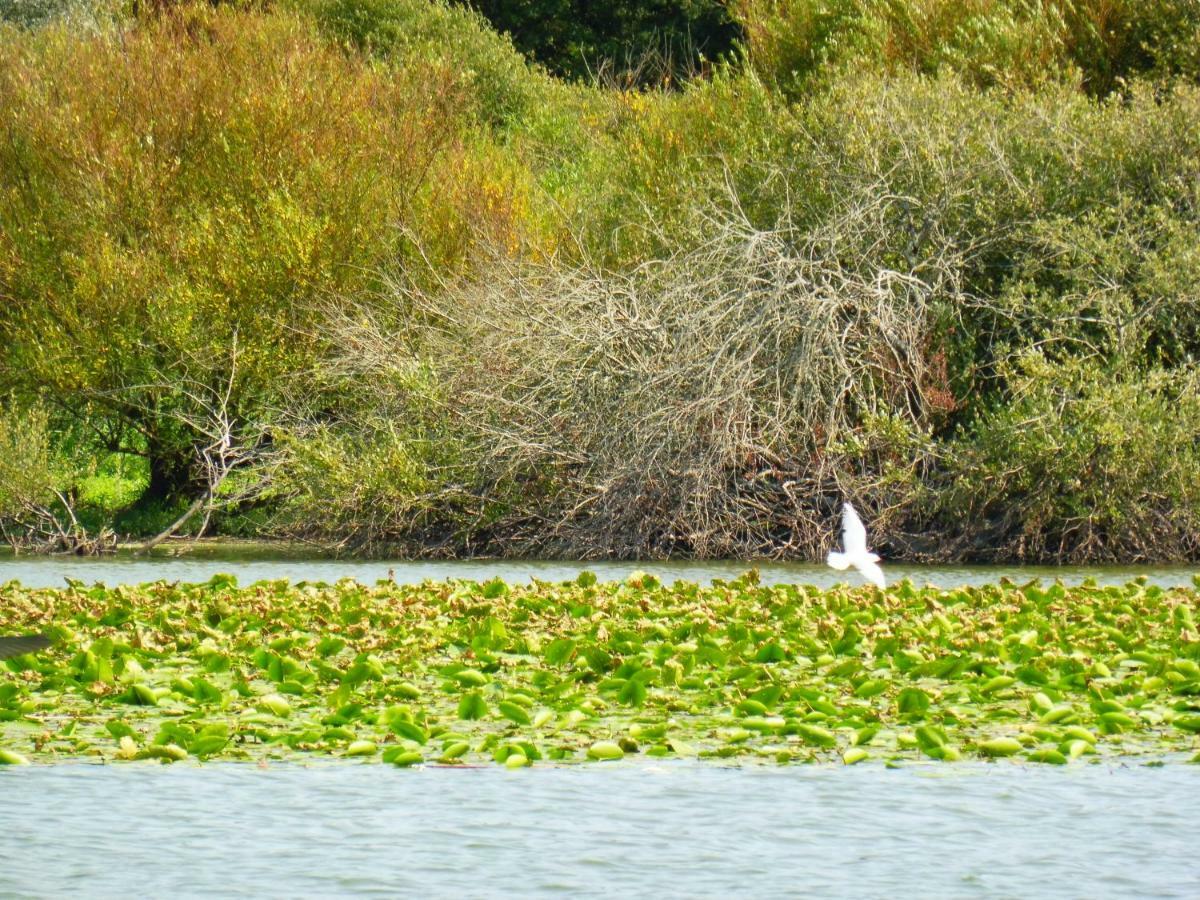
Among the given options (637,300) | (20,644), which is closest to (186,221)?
(637,300)

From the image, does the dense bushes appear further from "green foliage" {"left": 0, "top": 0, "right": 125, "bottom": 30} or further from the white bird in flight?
"green foliage" {"left": 0, "top": 0, "right": 125, "bottom": 30}

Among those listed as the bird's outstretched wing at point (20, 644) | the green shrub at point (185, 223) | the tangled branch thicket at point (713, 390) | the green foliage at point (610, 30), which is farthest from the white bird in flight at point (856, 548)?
the green foliage at point (610, 30)

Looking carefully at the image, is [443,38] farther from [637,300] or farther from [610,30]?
[637,300]

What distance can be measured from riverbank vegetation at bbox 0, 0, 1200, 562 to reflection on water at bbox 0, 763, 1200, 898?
10.2m

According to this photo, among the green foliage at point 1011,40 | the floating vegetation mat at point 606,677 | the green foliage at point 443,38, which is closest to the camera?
the floating vegetation mat at point 606,677

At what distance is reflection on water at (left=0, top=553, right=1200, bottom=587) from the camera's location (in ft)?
53.4

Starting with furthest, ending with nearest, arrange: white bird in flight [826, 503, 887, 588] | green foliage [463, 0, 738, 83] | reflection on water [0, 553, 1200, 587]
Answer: green foliage [463, 0, 738, 83] → reflection on water [0, 553, 1200, 587] → white bird in flight [826, 503, 887, 588]

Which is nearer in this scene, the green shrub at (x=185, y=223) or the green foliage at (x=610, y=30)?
the green shrub at (x=185, y=223)

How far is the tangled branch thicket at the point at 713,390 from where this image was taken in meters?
17.9

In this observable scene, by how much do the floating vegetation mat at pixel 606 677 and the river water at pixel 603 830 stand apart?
24 centimetres

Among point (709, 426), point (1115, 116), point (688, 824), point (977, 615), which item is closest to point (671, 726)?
point (688, 824)

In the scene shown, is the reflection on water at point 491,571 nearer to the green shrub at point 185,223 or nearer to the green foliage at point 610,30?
the green shrub at point 185,223

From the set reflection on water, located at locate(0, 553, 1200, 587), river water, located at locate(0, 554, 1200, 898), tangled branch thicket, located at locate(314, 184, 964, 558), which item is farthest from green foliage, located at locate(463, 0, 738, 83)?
river water, located at locate(0, 554, 1200, 898)

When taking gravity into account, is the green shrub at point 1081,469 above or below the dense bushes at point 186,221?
below
